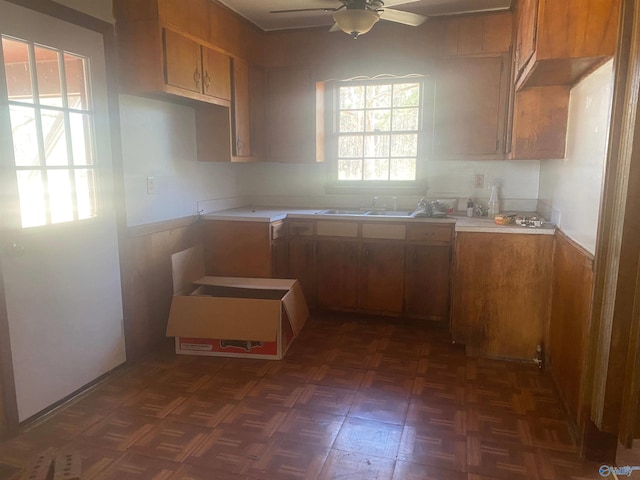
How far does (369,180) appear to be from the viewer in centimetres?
407

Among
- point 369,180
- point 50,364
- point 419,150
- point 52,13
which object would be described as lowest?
point 50,364

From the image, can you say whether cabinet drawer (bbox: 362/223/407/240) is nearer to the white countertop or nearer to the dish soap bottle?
the white countertop

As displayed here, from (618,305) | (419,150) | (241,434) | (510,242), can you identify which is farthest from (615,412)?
(419,150)

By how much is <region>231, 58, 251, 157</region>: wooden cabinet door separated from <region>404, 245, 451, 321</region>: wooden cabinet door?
159 centimetres

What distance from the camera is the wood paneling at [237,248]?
3.46 m

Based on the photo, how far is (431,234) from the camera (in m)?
3.37

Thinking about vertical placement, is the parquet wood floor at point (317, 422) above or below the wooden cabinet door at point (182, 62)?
below

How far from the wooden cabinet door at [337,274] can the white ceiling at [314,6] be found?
1773 millimetres

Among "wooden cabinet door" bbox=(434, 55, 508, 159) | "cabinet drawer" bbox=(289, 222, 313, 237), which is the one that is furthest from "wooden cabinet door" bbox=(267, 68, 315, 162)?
"wooden cabinet door" bbox=(434, 55, 508, 159)

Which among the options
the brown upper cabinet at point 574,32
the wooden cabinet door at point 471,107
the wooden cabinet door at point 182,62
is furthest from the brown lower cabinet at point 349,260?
the brown upper cabinet at point 574,32

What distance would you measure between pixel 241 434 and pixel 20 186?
1599mm

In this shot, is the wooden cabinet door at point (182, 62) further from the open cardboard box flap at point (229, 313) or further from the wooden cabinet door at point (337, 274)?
the wooden cabinet door at point (337, 274)

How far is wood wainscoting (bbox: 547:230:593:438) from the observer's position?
77.2 inches

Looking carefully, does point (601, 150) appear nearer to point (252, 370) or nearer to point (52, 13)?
point (252, 370)
